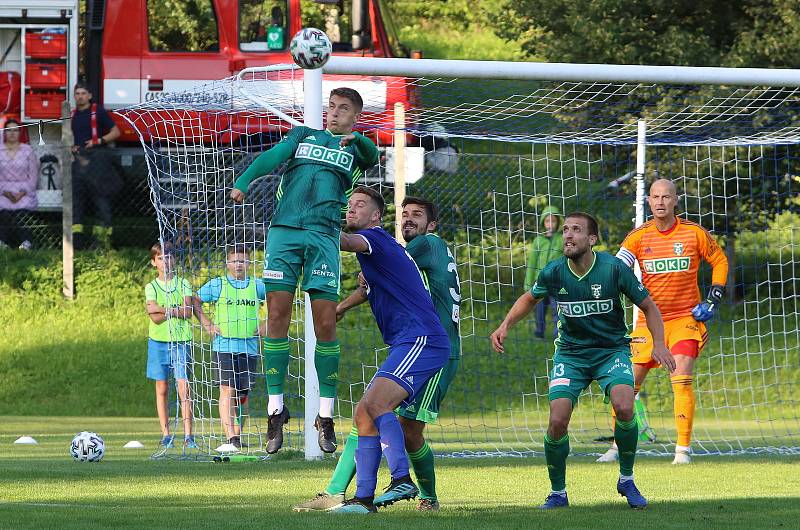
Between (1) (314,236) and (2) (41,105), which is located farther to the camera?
(2) (41,105)

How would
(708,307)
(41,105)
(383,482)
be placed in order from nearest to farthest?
(383,482) → (708,307) → (41,105)

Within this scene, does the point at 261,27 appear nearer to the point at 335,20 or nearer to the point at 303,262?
the point at 335,20

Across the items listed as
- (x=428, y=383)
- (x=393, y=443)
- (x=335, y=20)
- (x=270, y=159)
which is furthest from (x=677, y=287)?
(x=335, y=20)

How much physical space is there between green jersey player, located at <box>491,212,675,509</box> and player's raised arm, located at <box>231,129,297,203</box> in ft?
5.98

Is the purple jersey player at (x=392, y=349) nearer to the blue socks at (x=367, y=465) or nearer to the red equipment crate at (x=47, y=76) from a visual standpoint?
the blue socks at (x=367, y=465)

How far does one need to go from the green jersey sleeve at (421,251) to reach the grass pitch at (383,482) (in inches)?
61.5

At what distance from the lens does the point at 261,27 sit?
2191 centimetres

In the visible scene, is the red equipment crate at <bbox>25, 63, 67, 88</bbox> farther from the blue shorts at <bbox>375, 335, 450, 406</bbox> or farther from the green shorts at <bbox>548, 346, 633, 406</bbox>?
the blue shorts at <bbox>375, 335, 450, 406</bbox>

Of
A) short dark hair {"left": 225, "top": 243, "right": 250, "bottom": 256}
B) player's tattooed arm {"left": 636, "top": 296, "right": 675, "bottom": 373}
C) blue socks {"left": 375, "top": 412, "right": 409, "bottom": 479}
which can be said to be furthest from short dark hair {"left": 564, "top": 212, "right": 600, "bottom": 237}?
short dark hair {"left": 225, "top": 243, "right": 250, "bottom": 256}

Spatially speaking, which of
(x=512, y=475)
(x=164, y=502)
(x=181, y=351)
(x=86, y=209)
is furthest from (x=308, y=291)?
(x=86, y=209)

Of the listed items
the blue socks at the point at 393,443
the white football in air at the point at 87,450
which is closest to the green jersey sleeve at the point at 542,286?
the blue socks at the point at 393,443

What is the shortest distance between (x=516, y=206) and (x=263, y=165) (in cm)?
1179

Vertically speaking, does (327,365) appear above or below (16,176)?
below

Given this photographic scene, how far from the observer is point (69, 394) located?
19.3 metres
